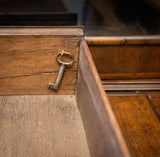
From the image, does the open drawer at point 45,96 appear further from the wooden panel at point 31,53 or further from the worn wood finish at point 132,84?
the worn wood finish at point 132,84

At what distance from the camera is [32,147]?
95 cm

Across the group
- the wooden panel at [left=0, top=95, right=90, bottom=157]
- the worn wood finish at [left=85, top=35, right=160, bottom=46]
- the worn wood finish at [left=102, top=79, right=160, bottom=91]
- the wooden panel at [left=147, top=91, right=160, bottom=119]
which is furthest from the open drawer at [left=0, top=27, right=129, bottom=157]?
the wooden panel at [left=147, top=91, right=160, bottom=119]

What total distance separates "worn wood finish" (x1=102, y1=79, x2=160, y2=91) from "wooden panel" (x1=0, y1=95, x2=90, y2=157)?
0.24m

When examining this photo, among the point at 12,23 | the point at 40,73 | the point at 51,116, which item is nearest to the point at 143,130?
the point at 51,116

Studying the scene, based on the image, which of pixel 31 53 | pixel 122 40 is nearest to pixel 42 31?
pixel 31 53

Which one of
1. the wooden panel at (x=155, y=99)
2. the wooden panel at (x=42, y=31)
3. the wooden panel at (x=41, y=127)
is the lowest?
the wooden panel at (x=155, y=99)

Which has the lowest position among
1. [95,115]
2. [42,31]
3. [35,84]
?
[35,84]

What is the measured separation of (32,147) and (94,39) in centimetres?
59

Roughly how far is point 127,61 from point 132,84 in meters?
0.13

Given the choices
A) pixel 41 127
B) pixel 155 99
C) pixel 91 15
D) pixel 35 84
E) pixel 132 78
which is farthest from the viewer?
pixel 91 15

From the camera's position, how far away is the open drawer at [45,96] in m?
0.94

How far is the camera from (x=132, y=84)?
4.52 ft

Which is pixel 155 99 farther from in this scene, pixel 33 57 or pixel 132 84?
pixel 33 57

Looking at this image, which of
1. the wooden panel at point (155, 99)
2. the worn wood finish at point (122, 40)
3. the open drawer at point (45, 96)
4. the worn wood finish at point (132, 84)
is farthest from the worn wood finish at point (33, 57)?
the wooden panel at point (155, 99)
